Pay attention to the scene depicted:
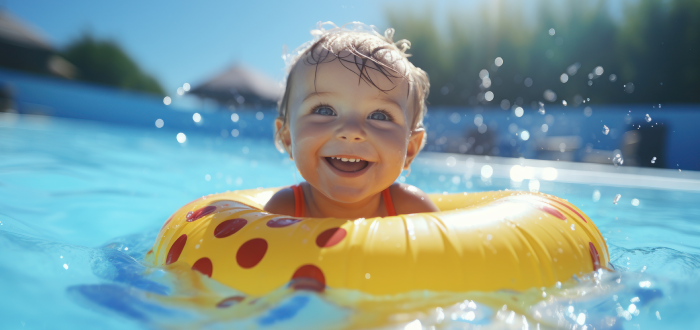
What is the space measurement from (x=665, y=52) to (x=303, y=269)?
1351 centimetres

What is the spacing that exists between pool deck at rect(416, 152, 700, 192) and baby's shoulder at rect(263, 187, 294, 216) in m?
4.85

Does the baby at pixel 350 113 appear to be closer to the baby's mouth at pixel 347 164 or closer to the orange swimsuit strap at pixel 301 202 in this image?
the baby's mouth at pixel 347 164

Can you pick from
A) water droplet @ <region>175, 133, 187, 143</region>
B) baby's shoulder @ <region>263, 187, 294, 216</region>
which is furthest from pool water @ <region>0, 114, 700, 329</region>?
water droplet @ <region>175, 133, 187, 143</region>

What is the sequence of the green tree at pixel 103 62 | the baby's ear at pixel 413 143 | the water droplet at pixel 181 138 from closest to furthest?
the baby's ear at pixel 413 143 → the water droplet at pixel 181 138 → the green tree at pixel 103 62

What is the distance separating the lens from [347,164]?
209cm

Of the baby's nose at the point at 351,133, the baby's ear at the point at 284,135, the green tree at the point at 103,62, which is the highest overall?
the green tree at the point at 103,62

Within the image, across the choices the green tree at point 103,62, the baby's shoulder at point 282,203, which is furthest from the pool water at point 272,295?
the green tree at point 103,62

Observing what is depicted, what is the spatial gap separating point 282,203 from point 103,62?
3965 cm

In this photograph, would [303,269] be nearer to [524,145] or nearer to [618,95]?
[524,145]

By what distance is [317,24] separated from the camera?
2.71 m

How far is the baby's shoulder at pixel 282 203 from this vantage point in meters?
2.39

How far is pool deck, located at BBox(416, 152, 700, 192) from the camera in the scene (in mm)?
5762

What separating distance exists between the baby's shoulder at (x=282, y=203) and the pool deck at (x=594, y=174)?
485cm

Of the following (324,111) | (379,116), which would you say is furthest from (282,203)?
(379,116)
